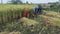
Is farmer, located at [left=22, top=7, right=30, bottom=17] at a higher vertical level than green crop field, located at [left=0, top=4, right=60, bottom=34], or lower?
higher

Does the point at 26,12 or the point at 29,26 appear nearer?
the point at 29,26

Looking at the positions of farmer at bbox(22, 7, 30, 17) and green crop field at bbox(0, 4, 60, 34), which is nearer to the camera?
green crop field at bbox(0, 4, 60, 34)

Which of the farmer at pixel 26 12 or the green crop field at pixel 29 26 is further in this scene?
the farmer at pixel 26 12

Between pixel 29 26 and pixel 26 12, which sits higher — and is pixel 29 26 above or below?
below

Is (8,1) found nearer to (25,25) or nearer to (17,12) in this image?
(17,12)

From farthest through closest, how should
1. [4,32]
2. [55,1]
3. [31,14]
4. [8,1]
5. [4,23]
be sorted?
[55,1] < [8,1] < [31,14] < [4,23] < [4,32]

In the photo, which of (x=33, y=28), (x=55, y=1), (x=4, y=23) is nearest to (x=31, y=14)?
(x=4, y=23)

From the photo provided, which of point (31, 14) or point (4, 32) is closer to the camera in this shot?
point (4, 32)

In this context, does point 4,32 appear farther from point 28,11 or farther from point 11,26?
point 28,11

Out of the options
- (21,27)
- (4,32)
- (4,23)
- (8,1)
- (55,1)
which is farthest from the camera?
(55,1)

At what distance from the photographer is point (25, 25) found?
19.6 ft

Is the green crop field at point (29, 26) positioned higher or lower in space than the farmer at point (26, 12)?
lower

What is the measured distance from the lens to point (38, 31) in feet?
18.4

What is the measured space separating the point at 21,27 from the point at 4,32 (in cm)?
63
